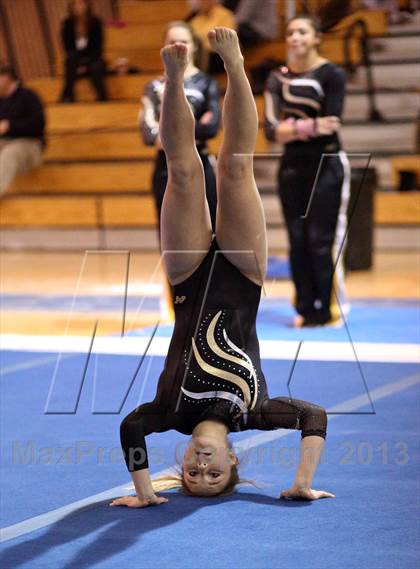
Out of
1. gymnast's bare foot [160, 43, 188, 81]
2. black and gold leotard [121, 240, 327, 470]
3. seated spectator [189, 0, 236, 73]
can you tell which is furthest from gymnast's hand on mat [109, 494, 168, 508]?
seated spectator [189, 0, 236, 73]

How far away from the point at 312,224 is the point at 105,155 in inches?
215

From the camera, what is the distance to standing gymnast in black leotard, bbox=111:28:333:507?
3.07 meters

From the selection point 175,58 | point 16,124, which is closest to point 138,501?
point 175,58

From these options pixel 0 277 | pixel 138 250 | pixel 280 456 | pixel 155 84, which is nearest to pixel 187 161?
pixel 280 456

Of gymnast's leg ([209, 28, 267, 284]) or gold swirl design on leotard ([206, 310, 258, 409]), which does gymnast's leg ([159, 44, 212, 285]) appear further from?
gold swirl design on leotard ([206, 310, 258, 409])

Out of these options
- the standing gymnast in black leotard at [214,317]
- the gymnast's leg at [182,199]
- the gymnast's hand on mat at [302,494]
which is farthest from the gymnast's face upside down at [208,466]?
the gymnast's leg at [182,199]

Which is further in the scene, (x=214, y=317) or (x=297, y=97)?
(x=297, y=97)

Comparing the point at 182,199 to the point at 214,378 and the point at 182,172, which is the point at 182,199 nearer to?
the point at 182,172

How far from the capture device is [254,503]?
10.3ft

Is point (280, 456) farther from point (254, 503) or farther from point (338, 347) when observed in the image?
point (338, 347)

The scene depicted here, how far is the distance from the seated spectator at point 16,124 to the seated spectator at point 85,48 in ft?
2.71

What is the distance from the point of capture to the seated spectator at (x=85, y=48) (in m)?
11.1

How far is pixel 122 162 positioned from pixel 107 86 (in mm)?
1040

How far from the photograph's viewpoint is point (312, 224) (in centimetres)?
585
